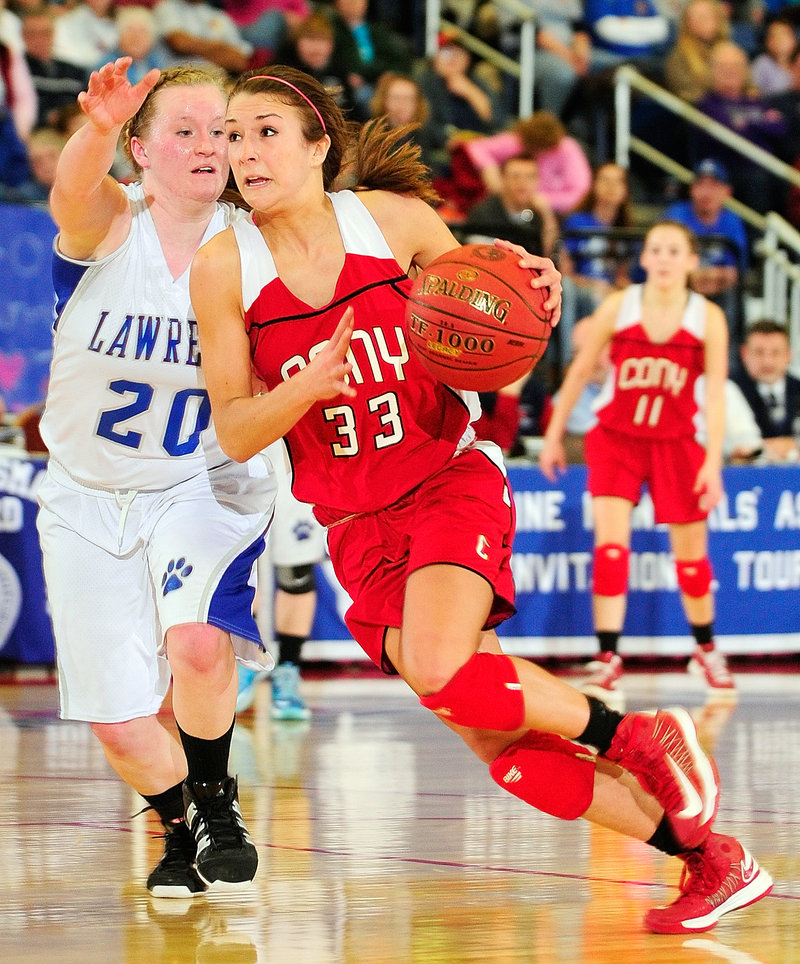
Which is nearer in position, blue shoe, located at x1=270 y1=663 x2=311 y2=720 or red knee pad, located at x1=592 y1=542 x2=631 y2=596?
blue shoe, located at x1=270 y1=663 x2=311 y2=720

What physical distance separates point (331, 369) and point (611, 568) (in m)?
4.20

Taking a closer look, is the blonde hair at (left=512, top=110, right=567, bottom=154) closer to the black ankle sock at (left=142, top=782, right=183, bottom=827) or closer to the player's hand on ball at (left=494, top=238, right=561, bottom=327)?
the player's hand on ball at (left=494, top=238, right=561, bottom=327)

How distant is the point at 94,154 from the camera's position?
3.34 metres

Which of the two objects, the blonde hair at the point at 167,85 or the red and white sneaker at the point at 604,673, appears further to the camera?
the red and white sneaker at the point at 604,673

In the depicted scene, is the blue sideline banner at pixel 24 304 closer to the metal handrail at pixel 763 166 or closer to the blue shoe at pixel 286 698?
the blue shoe at pixel 286 698

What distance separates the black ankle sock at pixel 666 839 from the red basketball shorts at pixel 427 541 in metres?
0.53

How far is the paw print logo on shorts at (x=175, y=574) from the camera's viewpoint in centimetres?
341

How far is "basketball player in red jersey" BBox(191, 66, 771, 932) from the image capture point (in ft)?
10.3

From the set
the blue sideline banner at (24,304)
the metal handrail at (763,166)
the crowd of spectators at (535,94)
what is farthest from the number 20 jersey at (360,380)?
the metal handrail at (763,166)

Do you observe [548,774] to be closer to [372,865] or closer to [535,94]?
[372,865]

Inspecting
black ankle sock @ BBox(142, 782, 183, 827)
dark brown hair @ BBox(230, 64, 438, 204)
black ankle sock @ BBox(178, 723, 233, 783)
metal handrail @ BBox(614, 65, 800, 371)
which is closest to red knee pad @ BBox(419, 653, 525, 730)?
black ankle sock @ BBox(178, 723, 233, 783)

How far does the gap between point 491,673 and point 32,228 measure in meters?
6.11

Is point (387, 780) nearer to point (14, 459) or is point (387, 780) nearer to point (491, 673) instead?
point (491, 673)

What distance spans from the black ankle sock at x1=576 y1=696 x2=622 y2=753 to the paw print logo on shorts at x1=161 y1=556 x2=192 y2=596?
91cm
